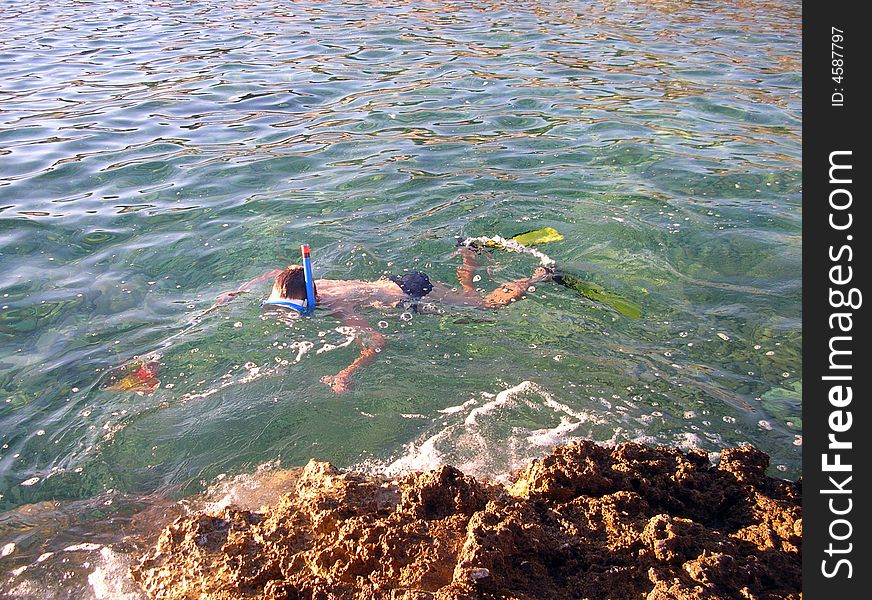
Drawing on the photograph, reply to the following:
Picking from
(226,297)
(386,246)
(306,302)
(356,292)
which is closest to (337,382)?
(306,302)

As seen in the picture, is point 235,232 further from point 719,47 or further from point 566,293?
point 719,47

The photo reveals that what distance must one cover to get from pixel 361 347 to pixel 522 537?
282 centimetres

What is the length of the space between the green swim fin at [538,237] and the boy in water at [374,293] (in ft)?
1.71

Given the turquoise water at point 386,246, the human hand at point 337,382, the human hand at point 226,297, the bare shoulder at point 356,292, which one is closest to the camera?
the turquoise water at point 386,246

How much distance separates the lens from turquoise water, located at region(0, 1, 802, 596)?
4.28 m

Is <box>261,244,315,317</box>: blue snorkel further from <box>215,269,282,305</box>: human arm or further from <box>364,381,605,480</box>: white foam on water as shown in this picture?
<box>364,381,605,480</box>: white foam on water

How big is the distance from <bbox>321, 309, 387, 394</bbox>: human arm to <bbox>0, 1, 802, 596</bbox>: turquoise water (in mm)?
83

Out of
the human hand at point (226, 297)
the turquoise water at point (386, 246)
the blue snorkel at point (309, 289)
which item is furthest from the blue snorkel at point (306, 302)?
the human hand at point (226, 297)

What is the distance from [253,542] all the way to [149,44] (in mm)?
13329

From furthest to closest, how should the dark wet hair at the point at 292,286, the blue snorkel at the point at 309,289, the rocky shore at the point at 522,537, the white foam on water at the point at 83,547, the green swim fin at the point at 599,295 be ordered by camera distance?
the green swim fin at the point at 599,295
the dark wet hair at the point at 292,286
the blue snorkel at the point at 309,289
the white foam on water at the point at 83,547
the rocky shore at the point at 522,537

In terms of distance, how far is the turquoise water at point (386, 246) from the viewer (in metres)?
4.28

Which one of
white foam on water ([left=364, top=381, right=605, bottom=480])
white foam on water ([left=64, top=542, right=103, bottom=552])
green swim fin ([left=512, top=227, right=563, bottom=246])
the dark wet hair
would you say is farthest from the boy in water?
white foam on water ([left=64, top=542, right=103, bottom=552])

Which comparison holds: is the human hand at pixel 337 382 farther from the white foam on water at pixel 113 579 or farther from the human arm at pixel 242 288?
the white foam on water at pixel 113 579

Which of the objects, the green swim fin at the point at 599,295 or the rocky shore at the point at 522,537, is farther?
the green swim fin at the point at 599,295
